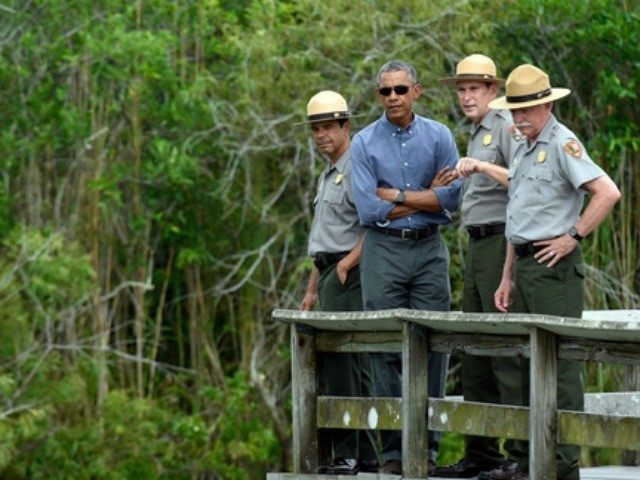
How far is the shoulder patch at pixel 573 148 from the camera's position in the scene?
21.6 feet

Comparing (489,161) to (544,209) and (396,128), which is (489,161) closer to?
(396,128)

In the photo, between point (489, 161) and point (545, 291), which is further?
point (489, 161)

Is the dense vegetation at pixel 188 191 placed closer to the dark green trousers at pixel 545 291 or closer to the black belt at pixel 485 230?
the black belt at pixel 485 230

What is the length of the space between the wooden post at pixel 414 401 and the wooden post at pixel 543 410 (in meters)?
0.63

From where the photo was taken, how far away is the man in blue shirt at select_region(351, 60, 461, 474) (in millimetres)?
7207

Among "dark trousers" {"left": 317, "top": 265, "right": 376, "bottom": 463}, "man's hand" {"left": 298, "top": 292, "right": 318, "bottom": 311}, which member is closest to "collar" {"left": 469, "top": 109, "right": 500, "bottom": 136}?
"dark trousers" {"left": 317, "top": 265, "right": 376, "bottom": 463}

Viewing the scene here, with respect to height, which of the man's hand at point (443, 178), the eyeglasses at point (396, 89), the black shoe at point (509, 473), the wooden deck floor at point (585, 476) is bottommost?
the wooden deck floor at point (585, 476)

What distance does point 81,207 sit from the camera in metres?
15.5

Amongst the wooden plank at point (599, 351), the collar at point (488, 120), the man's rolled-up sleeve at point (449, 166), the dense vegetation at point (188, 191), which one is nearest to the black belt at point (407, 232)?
the man's rolled-up sleeve at point (449, 166)

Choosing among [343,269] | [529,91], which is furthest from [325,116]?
[529,91]

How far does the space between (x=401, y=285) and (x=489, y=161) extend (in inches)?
21.9

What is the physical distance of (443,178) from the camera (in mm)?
7328

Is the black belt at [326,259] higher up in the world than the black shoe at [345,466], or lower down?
higher up

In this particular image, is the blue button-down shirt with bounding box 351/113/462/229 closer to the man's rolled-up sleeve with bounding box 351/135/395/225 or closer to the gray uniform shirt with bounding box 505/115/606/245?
the man's rolled-up sleeve with bounding box 351/135/395/225
